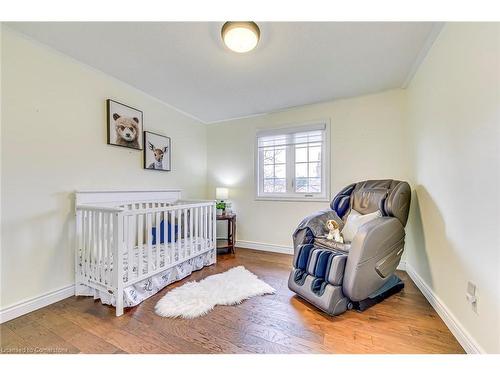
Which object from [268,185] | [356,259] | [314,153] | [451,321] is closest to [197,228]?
[268,185]

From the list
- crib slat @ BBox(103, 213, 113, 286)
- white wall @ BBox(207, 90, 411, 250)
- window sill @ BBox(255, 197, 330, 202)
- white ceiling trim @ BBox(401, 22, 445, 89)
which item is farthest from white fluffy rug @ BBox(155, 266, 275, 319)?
white ceiling trim @ BBox(401, 22, 445, 89)

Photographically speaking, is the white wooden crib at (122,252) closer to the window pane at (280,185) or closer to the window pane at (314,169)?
the window pane at (280,185)

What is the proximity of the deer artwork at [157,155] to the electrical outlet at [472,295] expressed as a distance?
313cm

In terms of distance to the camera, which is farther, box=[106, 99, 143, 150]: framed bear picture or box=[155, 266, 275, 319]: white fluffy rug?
box=[106, 99, 143, 150]: framed bear picture

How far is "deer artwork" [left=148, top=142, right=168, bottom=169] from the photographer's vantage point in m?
2.73

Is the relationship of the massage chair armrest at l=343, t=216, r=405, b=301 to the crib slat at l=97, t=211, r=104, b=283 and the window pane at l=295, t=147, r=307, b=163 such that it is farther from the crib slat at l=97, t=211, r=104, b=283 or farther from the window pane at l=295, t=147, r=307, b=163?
the crib slat at l=97, t=211, r=104, b=283

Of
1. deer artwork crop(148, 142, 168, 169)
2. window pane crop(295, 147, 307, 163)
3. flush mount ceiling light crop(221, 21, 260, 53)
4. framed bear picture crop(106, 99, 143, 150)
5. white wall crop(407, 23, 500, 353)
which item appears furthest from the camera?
window pane crop(295, 147, 307, 163)

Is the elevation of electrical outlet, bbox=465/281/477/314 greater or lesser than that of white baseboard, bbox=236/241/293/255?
greater

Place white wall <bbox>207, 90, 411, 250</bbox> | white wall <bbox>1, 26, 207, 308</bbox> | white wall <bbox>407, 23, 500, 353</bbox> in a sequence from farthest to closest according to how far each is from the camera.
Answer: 1. white wall <bbox>207, 90, 411, 250</bbox>
2. white wall <bbox>1, 26, 207, 308</bbox>
3. white wall <bbox>407, 23, 500, 353</bbox>

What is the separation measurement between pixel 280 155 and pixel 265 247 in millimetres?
1505

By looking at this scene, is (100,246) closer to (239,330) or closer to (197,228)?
(197,228)

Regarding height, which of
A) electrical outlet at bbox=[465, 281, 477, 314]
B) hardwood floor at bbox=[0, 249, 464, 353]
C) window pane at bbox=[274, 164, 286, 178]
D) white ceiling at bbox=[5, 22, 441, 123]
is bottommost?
hardwood floor at bbox=[0, 249, 464, 353]

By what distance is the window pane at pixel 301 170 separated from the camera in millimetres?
3141

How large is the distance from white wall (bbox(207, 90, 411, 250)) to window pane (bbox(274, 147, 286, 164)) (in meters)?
0.39
